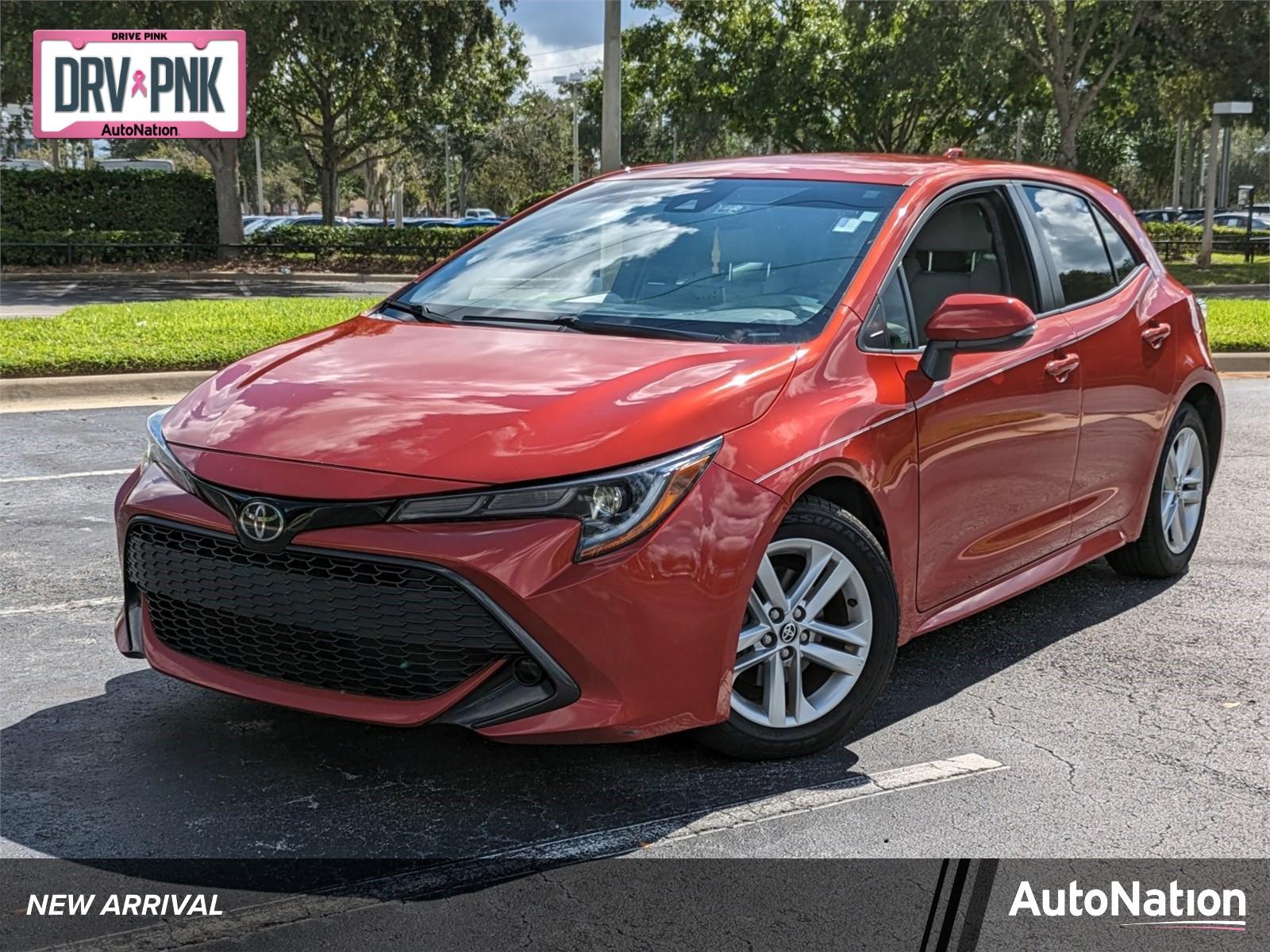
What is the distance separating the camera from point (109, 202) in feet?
99.2

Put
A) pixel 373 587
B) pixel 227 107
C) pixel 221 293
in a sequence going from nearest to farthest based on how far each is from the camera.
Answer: pixel 373 587
pixel 221 293
pixel 227 107

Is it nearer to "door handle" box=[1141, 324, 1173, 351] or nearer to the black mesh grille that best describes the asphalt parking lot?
the black mesh grille

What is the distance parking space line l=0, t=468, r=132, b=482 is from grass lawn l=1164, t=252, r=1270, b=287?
70.1ft

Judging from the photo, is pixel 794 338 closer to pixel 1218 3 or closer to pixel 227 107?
pixel 227 107

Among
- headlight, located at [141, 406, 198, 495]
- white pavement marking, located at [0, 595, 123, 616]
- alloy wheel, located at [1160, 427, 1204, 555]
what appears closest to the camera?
headlight, located at [141, 406, 198, 495]

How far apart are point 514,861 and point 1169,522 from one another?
3.65 meters

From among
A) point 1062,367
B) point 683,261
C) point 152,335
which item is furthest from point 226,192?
point 1062,367

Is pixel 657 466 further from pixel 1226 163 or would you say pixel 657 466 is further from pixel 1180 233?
pixel 1226 163

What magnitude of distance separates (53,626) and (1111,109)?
42.4 m

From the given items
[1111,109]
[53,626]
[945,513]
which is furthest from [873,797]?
[1111,109]

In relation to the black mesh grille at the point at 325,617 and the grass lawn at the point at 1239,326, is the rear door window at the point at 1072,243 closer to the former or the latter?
the black mesh grille at the point at 325,617

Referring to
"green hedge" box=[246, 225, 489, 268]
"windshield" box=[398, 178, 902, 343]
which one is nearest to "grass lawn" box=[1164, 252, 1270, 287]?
"green hedge" box=[246, 225, 489, 268]

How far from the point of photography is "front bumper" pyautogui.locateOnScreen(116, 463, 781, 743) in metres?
3.23

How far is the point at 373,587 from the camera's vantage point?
330 cm
